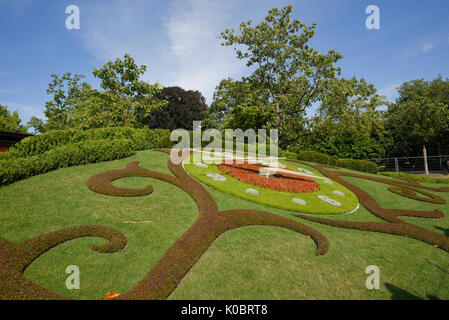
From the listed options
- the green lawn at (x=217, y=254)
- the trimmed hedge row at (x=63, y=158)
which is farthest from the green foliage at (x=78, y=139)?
the green lawn at (x=217, y=254)

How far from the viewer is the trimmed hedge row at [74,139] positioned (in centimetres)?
816

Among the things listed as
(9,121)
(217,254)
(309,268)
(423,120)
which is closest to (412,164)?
(423,120)

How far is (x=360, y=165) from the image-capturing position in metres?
16.5

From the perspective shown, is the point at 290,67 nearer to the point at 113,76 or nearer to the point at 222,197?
the point at 113,76

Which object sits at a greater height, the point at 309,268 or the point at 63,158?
the point at 63,158

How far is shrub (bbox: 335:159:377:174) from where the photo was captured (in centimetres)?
1628

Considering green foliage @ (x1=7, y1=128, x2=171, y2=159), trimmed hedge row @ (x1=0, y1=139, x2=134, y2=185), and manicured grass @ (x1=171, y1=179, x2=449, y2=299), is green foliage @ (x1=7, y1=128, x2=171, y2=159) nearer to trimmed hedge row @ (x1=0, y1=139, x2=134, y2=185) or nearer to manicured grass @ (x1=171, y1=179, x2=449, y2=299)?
trimmed hedge row @ (x1=0, y1=139, x2=134, y2=185)

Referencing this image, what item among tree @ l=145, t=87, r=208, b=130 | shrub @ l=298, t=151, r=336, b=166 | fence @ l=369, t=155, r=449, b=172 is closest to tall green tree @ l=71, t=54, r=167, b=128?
tree @ l=145, t=87, r=208, b=130

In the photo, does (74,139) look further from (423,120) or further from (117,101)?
(423,120)

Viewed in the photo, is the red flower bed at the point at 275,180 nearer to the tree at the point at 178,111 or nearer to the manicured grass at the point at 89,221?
the manicured grass at the point at 89,221

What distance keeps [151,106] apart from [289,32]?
16755mm

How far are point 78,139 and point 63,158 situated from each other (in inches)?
77.6

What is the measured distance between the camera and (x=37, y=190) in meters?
6.14

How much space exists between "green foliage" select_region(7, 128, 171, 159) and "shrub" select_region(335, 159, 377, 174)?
1279 cm
